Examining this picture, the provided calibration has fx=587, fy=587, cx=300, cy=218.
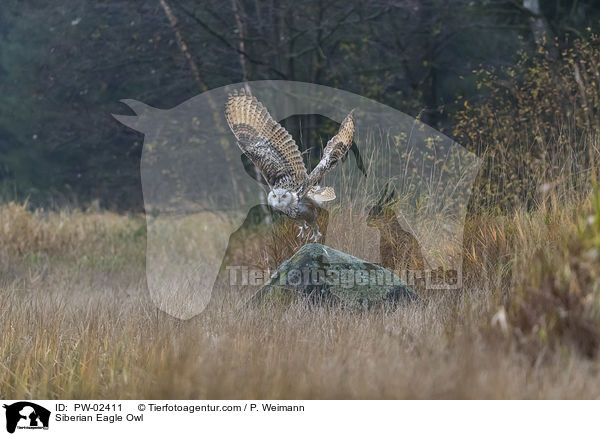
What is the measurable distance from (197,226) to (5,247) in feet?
6.69

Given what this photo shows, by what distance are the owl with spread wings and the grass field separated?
0.64 meters

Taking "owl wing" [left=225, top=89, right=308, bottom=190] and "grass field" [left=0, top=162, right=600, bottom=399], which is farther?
"owl wing" [left=225, top=89, right=308, bottom=190]

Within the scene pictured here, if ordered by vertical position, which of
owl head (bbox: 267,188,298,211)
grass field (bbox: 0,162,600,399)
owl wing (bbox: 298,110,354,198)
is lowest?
grass field (bbox: 0,162,600,399)

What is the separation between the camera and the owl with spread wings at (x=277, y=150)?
9.67 feet

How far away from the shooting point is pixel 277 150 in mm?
2961

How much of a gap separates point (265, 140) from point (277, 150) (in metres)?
0.08

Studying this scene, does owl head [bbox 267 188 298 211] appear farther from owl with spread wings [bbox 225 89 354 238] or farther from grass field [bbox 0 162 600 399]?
grass field [bbox 0 162 600 399]

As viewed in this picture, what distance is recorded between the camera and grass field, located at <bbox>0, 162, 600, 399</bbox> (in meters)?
1.87

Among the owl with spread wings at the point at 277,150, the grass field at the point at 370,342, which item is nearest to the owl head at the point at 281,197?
the owl with spread wings at the point at 277,150

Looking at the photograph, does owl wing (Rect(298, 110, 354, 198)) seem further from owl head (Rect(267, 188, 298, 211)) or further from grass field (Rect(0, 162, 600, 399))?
grass field (Rect(0, 162, 600, 399))

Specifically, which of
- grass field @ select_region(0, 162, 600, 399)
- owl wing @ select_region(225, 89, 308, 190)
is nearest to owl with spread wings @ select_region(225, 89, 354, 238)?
owl wing @ select_region(225, 89, 308, 190)

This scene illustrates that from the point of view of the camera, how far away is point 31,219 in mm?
6930

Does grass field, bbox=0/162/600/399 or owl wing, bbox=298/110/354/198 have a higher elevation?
owl wing, bbox=298/110/354/198

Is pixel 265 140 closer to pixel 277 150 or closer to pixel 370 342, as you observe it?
pixel 277 150
